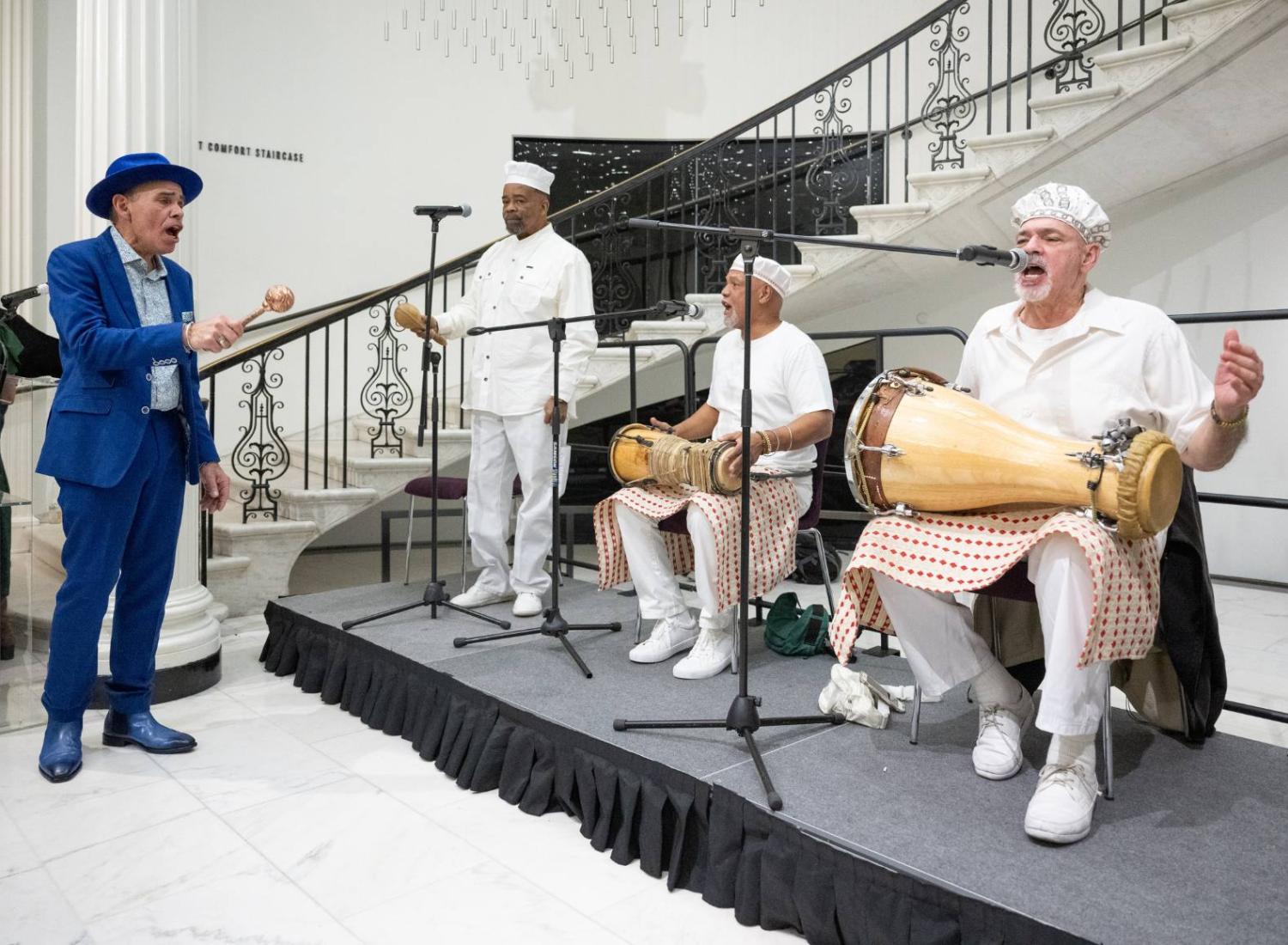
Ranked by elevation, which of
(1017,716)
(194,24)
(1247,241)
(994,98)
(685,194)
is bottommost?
(1017,716)

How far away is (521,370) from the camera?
3436 mm

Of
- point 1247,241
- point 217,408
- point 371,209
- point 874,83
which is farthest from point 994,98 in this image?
point 217,408

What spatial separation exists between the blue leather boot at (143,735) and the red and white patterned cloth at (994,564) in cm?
185

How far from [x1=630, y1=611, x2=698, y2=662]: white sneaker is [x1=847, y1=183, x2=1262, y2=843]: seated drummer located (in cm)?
100

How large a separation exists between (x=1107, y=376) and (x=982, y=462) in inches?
12.2

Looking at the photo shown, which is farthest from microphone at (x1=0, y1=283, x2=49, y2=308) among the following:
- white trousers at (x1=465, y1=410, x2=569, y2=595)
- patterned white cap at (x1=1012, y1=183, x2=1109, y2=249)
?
patterned white cap at (x1=1012, y1=183, x2=1109, y2=249)

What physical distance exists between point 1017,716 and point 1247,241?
13.8 ft

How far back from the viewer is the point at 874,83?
693cm

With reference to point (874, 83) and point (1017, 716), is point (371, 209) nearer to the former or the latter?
point (874, 83)

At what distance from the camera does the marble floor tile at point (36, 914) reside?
177 cm

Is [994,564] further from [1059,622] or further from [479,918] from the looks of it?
[479,918]

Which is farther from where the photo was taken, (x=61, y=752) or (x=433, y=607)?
(x=433, y=607)

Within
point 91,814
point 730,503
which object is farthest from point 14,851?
point 730,503

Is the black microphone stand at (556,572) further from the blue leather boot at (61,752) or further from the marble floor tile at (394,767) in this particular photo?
the blue leather boot at (61,752)
